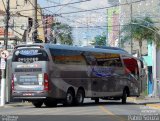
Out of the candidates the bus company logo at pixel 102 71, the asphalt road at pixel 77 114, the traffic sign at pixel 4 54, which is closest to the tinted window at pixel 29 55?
the traffic sign at pixel 4 54

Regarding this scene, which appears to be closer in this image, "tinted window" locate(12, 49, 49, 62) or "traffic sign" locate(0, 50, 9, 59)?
"tinted window" locate(12, 49, 49, 62)

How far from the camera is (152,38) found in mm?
65188

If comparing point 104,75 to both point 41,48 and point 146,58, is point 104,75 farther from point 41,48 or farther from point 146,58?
point 146,58

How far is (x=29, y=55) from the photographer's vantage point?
3022 cm

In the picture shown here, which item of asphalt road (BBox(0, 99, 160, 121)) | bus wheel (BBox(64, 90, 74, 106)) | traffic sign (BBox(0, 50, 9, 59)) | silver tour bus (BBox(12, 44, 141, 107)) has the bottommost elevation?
asphalt road (BBox(0, 99, 160, 121))

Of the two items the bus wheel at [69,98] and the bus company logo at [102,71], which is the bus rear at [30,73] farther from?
the bus company logo at [102,71]

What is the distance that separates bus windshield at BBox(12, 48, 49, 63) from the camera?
2969 cm

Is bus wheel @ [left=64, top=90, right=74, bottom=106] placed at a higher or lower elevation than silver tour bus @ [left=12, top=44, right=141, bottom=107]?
lower

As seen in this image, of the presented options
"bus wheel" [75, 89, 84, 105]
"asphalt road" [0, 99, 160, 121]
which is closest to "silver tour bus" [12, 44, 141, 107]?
"bus wheel" [75, 89, 84, 105]

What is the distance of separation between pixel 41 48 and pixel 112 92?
7.86m

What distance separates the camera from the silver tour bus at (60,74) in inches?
1176

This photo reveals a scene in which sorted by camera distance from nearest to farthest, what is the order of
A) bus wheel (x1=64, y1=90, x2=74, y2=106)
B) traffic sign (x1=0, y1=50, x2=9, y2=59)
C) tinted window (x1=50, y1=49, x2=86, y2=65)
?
tinted window (x1=50, y1=49, x2=86, y2=65)
bus wheel (x1=64, y1=90, x2=74, y2=106)
traffic sign (x1=0, y1=50, x2=9, y2=59)

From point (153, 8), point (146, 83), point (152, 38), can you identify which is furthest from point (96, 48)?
point (153, 8)

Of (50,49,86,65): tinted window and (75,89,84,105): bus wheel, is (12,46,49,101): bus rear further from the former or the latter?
(75,89,84,105): bus wheel
